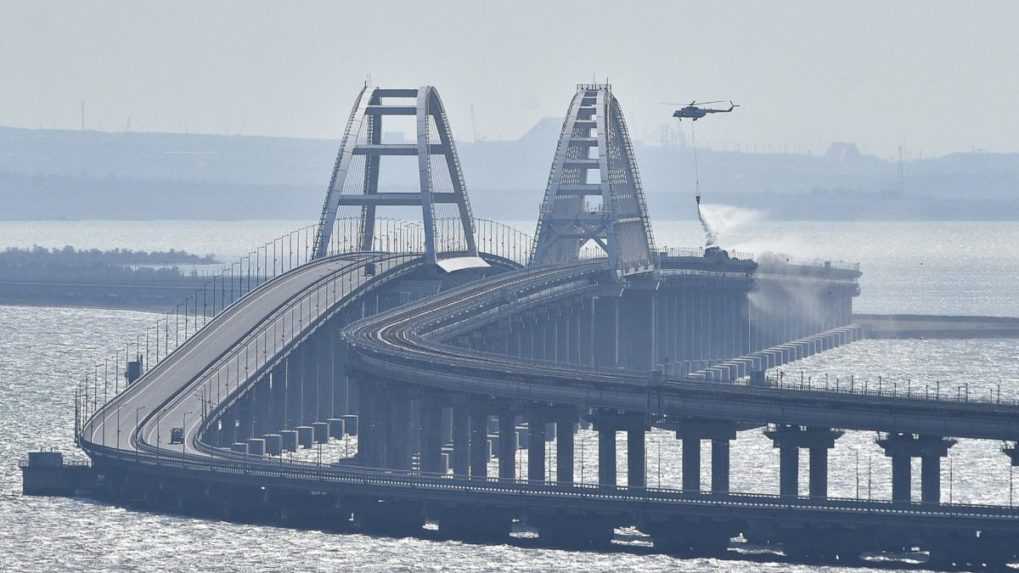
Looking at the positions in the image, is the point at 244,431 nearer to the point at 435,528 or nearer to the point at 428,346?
the point at 428,346

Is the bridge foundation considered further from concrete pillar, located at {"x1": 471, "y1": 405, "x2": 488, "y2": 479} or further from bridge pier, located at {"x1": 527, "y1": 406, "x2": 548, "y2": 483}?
bridge pier, located at {"x1": 527, "y1": 406, "x2": 548, "y2": 483}

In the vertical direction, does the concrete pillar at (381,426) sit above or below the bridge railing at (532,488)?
above

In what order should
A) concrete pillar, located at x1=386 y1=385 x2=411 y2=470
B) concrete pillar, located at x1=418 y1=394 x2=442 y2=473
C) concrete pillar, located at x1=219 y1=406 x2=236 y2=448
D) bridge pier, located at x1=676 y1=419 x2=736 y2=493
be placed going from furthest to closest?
concrete pillar, located at x1=219 y1=406 x2=236 y2=448 → concrete pillar, located at x1=386 y1=385 x2=411 y2=470 → concrete pillar, located at x1=418 y1=394 x2=442 y2=473 → bridge pier, located at x1=676 y1=419 x2=736 y2=493

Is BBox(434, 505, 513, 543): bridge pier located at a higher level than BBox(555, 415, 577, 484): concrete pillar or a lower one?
A: lower

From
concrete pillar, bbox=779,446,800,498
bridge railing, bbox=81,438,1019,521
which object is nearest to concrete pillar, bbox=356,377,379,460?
bridge railing, bbox=81,438,1019,521

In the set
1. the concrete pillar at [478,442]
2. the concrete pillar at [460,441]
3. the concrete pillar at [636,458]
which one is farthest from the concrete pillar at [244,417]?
the concrete pillar at [636,458]

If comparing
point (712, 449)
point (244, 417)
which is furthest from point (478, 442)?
point (244, 417)

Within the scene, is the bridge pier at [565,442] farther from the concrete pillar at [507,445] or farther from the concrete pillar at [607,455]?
the concrete pillar at [507,445]
